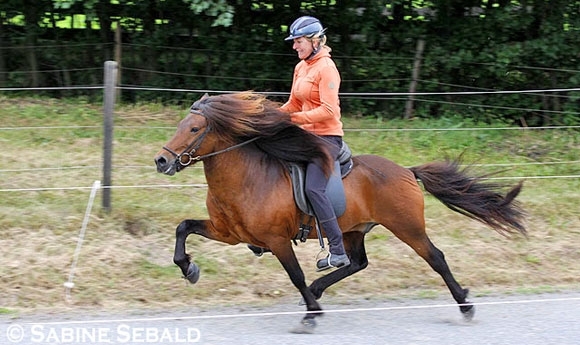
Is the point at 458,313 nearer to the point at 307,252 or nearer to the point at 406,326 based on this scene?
the point at 406,326

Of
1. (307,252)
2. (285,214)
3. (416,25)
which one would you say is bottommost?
(307,252)

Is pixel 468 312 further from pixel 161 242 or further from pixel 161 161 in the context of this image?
pixel 161 242

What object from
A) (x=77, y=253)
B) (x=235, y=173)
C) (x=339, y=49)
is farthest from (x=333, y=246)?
(x=339, y=49)

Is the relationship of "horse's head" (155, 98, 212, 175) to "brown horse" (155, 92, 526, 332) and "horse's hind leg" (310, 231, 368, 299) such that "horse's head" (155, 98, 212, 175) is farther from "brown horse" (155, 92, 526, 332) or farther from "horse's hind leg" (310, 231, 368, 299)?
"horse's hind leg" (310, 231, 368, 299)

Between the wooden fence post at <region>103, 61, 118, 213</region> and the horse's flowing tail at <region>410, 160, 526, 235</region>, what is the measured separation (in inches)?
121

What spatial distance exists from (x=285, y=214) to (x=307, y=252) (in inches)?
73.2

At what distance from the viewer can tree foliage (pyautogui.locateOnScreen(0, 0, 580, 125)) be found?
1278cm

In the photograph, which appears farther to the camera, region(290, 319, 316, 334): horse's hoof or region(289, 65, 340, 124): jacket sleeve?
region(290, 319, 316, 334): horse's hoof

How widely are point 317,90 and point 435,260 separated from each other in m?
1.70

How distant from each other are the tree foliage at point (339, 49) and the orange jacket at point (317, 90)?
6965mm

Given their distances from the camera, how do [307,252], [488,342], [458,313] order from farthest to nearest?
[307,252] → [458,313] → [488,342]

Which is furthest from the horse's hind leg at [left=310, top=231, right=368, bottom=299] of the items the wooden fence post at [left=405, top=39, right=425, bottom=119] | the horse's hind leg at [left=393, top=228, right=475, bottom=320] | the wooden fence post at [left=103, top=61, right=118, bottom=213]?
the wooden fence post at [left=405, top=39, right=425, bottom=119]

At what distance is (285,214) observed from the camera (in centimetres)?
584

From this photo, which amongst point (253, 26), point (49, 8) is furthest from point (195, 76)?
point (49, 8)
